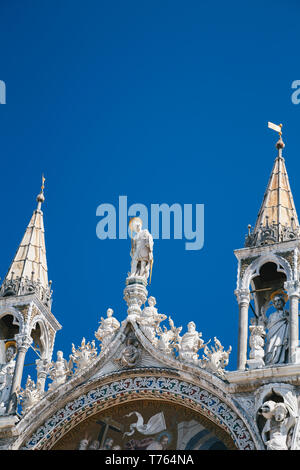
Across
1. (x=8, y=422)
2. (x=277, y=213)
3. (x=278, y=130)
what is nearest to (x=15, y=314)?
(x=8, y=422)

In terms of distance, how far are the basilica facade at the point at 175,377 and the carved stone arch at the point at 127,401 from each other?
0.02 m

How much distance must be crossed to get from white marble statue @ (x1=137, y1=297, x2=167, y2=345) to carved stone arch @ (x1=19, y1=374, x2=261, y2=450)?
0.83m

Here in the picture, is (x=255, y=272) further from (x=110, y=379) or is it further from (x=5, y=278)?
(x=5, y=278)

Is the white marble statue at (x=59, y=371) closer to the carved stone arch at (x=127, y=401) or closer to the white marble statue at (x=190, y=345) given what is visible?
the carved stone arch at (x=127, y=401)

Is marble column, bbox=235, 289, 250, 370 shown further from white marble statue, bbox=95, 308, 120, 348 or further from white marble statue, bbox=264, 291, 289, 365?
white marble statue, bbox=95, 308, 120, 348

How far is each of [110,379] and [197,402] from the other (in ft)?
5.66

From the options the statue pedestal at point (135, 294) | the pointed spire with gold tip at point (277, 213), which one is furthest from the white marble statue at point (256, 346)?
the statue pedestal at point (135, 294)

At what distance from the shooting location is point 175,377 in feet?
71.3

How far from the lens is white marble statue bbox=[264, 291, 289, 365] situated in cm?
2142

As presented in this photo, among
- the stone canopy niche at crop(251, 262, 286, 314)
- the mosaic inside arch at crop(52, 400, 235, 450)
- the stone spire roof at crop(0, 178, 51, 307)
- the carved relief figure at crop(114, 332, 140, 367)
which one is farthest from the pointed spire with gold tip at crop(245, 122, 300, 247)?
the stone spire roof at crop(0, 178, 51, 307)

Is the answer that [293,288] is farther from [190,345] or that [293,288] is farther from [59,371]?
[59,371]

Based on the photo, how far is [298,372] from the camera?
67.4ft

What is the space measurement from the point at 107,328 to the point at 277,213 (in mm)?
3653

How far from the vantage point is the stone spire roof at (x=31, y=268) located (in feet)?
81.0
